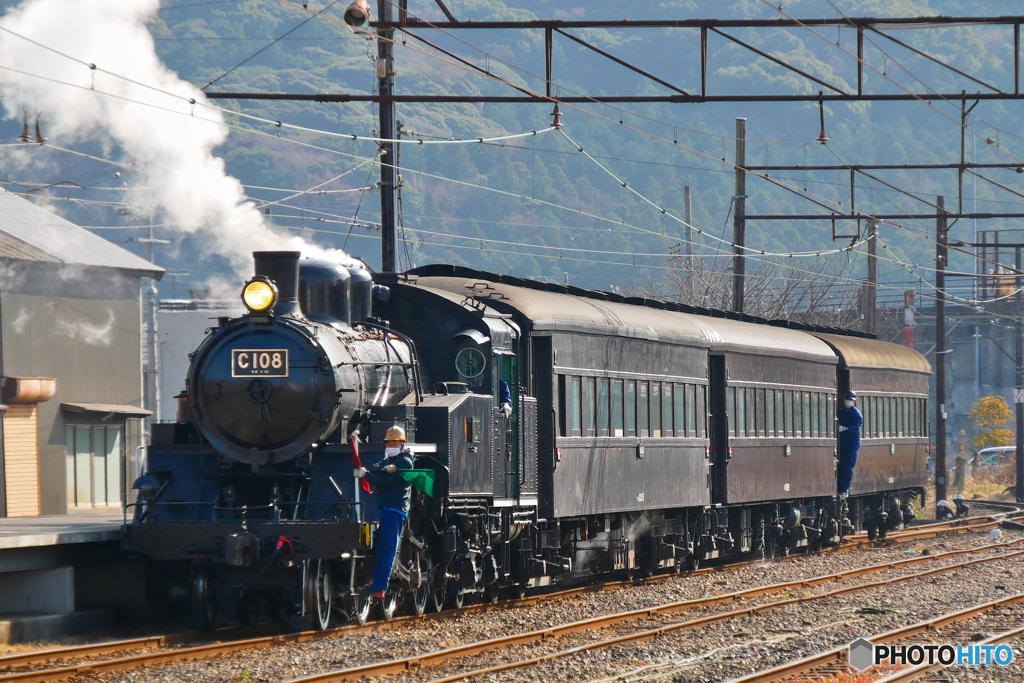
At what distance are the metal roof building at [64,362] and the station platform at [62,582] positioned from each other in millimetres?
8771

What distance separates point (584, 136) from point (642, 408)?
455ft

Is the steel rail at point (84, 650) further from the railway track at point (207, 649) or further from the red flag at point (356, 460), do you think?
the red flag at point (356, 460)

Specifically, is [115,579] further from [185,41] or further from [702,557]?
[185,41]

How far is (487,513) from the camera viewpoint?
13180 millimetres

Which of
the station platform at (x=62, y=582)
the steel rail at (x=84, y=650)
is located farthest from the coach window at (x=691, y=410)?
the steel rail at (x=84, y=650)

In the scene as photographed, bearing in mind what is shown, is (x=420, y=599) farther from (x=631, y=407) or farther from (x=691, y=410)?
(x=691, y=410)

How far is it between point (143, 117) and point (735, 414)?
10.5 metres

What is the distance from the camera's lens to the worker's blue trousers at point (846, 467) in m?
24.2

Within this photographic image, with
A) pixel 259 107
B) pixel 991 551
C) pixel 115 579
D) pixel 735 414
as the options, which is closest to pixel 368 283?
pixel 115 579

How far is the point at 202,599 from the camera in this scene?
11648 mm

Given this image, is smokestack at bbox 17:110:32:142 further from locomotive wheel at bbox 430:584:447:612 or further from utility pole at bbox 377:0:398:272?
locomotive wheel at bbox 430:584:447:612

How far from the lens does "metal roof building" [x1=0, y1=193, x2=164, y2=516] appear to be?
22203 mm

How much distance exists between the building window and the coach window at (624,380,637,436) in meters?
11.8

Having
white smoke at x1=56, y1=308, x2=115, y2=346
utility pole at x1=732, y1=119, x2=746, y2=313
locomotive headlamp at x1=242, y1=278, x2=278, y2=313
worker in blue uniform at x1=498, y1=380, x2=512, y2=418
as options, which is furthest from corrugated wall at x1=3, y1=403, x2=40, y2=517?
utility pole at x1=732, y1=119, x2=746, y2=313
